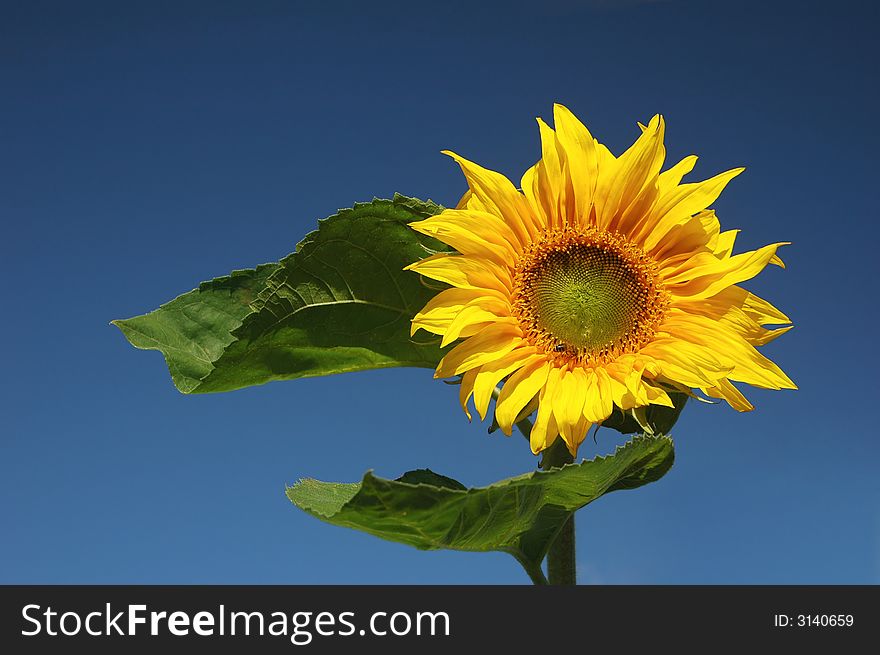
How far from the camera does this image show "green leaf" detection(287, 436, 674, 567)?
4.47ft

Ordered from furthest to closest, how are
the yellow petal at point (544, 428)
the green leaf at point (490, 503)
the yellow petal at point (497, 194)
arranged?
the yellow petal at point (497, 194) → the yellow petal at point (544, 428) → the green leaf at point (490, 503)

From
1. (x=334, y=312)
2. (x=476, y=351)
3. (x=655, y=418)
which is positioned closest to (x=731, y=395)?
(x=655, y=418)

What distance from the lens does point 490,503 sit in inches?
57.5

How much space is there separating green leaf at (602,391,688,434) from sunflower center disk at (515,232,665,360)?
0.12m

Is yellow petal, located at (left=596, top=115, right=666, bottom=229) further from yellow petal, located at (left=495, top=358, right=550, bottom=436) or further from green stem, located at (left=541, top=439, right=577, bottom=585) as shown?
green stem, located at (left=541, top=439, right=577, bottom=585)

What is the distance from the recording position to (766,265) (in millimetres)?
1617

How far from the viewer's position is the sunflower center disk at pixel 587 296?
1701mm

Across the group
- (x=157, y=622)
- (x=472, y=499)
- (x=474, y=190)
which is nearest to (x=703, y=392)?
(x=472, y=499)

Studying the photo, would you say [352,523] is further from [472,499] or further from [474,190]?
[474,190]

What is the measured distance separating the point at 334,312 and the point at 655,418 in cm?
64

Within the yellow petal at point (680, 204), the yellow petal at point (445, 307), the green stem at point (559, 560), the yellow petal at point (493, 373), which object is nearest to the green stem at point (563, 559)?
the green stem at point (559, 560)

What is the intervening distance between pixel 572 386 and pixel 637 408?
0.39 ft

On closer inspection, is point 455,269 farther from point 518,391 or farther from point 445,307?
point 518,391

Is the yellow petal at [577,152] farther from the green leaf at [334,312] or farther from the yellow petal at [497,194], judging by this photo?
the green leaf at [334,312]
